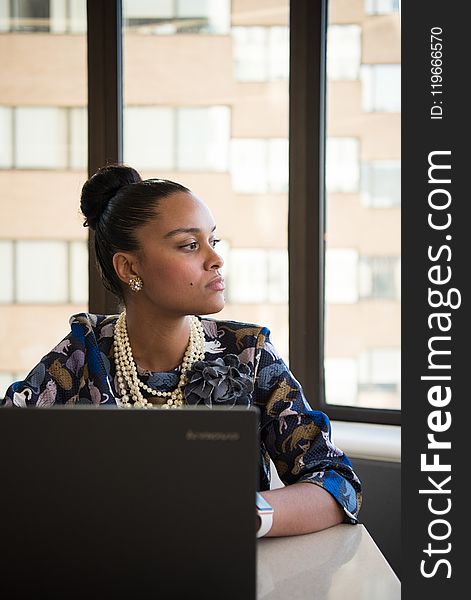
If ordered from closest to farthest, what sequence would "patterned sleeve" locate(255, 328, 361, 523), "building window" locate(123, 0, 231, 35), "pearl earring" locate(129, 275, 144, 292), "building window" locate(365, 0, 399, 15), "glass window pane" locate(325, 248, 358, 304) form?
Result: "patterned sleeve" locate(255, 328, 361, 523) < "pearl earring" locate(129, 275, 144, 292) < "building window" locate(365, 0, 399, 15) < "glass window pane" locate(325, 248, 358, 304) < "building window" locate(123, 0, 231, 35)

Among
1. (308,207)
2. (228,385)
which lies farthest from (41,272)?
(228,385)

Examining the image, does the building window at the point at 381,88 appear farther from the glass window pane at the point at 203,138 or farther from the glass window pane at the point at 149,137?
the glass window pane at the point at 149,137

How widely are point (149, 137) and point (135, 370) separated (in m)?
1.50

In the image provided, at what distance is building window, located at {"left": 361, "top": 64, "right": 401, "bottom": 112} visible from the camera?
2.75 meters

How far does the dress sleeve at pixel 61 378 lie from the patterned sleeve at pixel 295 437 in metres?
0.39

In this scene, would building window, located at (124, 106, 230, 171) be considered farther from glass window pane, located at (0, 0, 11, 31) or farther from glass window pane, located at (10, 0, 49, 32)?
glass window pane, located at (0, 0, 11, 31)

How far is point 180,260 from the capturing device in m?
1.75

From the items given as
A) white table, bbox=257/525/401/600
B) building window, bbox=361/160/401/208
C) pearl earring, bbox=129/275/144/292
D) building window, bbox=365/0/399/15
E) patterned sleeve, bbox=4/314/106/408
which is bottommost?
white table, bbox=257/525/401/600

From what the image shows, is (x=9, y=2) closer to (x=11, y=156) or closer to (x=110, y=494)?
(x=11, y=156)

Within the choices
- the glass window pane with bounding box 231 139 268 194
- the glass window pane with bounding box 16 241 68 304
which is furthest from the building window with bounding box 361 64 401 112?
the glass window pane with bounding box 16 241 68 304

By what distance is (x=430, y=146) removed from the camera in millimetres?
1612

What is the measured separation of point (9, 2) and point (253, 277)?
1437mm

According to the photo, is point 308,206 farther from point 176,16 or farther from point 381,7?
point 176,16

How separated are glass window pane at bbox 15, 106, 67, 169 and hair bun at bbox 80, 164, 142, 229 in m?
1.24
